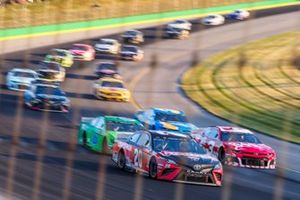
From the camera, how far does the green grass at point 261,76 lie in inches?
129

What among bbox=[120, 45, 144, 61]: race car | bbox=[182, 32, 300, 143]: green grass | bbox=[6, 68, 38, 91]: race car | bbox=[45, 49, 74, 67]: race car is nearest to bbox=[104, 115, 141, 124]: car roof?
bbox=[6, 68, 38, 91]: race car

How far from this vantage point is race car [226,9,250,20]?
3383 mm

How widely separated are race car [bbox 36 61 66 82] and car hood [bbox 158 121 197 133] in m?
7.13

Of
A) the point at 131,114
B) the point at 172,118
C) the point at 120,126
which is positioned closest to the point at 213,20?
the point at 131,114

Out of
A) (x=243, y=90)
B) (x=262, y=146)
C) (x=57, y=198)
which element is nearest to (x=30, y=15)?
(x=243, y=90)

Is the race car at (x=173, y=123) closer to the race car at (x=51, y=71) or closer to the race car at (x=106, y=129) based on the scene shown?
the race car at (x=106, y=129)

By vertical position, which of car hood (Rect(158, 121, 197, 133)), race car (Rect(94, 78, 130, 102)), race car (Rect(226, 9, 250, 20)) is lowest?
car hood (Rect(158, 121, 197, 133))

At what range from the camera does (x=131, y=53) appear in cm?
415

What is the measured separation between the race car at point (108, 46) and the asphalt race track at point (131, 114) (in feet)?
0.24

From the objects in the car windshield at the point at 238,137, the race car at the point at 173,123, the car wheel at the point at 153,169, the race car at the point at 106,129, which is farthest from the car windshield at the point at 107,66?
the race car at the point at 173,123

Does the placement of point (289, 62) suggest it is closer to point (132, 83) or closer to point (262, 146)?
point (132, 83)

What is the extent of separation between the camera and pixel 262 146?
11969 mm

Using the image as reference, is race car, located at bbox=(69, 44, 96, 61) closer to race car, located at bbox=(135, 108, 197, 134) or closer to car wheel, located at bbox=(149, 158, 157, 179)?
car wheel, located at bbox=(149, 158, 157, 179)

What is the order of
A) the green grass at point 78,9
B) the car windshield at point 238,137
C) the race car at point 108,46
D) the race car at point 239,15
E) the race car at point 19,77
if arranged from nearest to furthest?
1. the race car at point 239,15
2. the green grass at point 78,9
3. the race car at point 108,46
4. the race car at point 19,77
5. the car windshield at point 238,137
